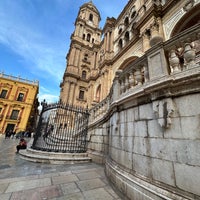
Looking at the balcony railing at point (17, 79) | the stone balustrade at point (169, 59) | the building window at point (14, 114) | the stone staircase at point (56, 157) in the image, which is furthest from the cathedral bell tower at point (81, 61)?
the stone balustrade at point (169, 59)

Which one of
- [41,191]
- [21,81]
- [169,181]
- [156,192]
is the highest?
[21,81]

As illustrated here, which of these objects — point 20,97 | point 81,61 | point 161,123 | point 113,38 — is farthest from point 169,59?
point 20,97

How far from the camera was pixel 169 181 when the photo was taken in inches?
86.6

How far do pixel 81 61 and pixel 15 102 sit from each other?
1942 cm

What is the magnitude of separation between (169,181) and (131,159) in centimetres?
108

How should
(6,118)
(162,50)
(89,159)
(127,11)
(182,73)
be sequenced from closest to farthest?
(182,73)
(162,50)
(89,159)
(127,11)
(6,118)

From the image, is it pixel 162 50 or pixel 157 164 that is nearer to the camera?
pixel 157 164

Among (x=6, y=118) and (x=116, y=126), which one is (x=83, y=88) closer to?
(x=6, y=118)

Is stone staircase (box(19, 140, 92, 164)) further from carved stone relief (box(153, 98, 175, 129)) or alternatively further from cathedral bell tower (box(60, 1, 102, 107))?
cathedral bell tower (box(60, 1, 102, 107))

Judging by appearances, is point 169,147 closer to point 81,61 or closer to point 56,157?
point 56,157

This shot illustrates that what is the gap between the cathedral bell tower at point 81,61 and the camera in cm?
2520

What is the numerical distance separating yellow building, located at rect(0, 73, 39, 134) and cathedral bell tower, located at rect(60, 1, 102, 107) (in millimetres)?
9667

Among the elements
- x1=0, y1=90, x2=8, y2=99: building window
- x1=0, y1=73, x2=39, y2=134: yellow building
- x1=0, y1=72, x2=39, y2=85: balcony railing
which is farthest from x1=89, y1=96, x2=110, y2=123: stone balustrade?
x1=0, y1=72, x2=39, y2=85: balcony railing

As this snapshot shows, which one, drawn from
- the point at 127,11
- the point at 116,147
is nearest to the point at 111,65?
the point at 127,11
